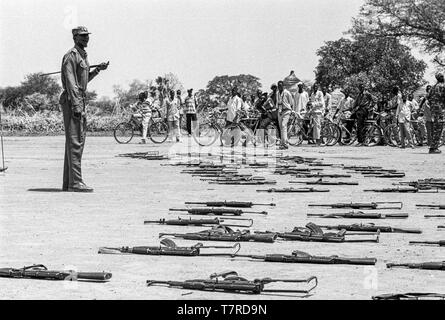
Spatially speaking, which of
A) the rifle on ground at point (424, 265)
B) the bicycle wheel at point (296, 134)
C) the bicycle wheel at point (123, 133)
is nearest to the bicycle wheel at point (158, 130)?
the bicycle wheel at point (123, 133)

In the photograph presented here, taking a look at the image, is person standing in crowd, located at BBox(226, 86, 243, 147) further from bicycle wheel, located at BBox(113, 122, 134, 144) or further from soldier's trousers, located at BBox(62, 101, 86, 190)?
soldier's trousers, located at BBox(62, 101, 86, 190)

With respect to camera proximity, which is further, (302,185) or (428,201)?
(302,185)

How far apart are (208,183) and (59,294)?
32.1ft

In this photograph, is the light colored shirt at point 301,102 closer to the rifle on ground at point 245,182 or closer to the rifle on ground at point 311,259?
the rifle on ground at point 245,182

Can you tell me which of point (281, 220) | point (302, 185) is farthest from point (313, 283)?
point (302, 185)

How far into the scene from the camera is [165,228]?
10.4 meters

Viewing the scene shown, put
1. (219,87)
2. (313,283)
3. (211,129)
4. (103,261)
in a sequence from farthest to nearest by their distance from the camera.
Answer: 1. (219,87)
2. (211,129)
3. (103,261)
4. (313,283)

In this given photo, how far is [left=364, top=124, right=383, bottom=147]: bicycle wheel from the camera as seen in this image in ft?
99.8

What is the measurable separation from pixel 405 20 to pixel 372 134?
32.2 m

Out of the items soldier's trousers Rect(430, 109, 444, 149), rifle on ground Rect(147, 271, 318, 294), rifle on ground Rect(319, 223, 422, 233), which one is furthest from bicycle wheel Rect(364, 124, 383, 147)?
rifle on ground Rect(147, 271, 318, 294)

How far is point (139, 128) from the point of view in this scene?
34062 mm

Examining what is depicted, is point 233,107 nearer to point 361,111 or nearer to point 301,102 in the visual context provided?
point 301,102

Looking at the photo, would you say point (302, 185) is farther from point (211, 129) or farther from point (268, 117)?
point (211, 129)

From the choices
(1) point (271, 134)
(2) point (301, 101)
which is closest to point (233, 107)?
(1) point (271, 134)
